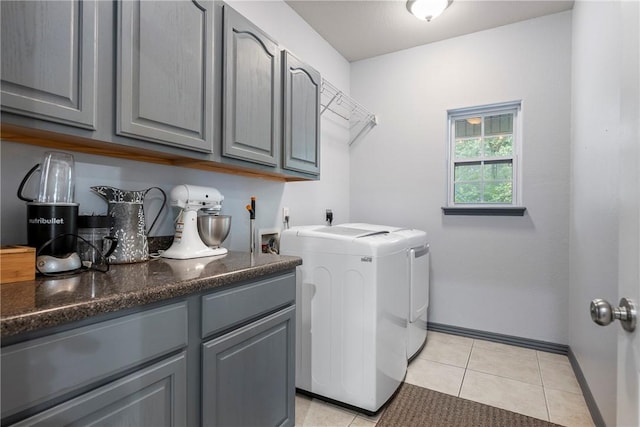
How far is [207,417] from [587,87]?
8.75 feet

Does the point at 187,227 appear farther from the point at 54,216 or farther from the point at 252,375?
the point at 252,375

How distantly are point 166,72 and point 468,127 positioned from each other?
8.59 feet

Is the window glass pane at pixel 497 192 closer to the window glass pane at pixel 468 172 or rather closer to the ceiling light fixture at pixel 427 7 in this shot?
the window glass pane at pixel 468 172

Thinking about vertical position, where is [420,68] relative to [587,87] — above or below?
above

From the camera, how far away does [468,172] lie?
9.76ft

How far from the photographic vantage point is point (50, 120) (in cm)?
93

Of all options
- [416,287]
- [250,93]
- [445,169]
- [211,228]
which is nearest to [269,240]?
[211,228]

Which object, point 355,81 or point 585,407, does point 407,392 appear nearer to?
point 585,407

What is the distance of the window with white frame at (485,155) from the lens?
9.12ft

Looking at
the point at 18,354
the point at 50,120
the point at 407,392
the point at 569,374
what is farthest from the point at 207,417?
the point at 569,374

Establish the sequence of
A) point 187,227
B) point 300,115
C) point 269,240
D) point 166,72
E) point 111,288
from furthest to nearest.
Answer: point 269,240 → point 300,115 → point 187,227 → point 166,72 → point 111,288

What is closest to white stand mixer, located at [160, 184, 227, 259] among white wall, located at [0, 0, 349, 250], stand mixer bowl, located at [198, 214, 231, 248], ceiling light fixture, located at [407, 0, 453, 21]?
stand mixer bowl, located at [198, 214, 231, 248]

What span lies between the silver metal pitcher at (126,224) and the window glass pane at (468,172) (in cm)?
264

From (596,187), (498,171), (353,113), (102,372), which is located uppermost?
(353,113)
